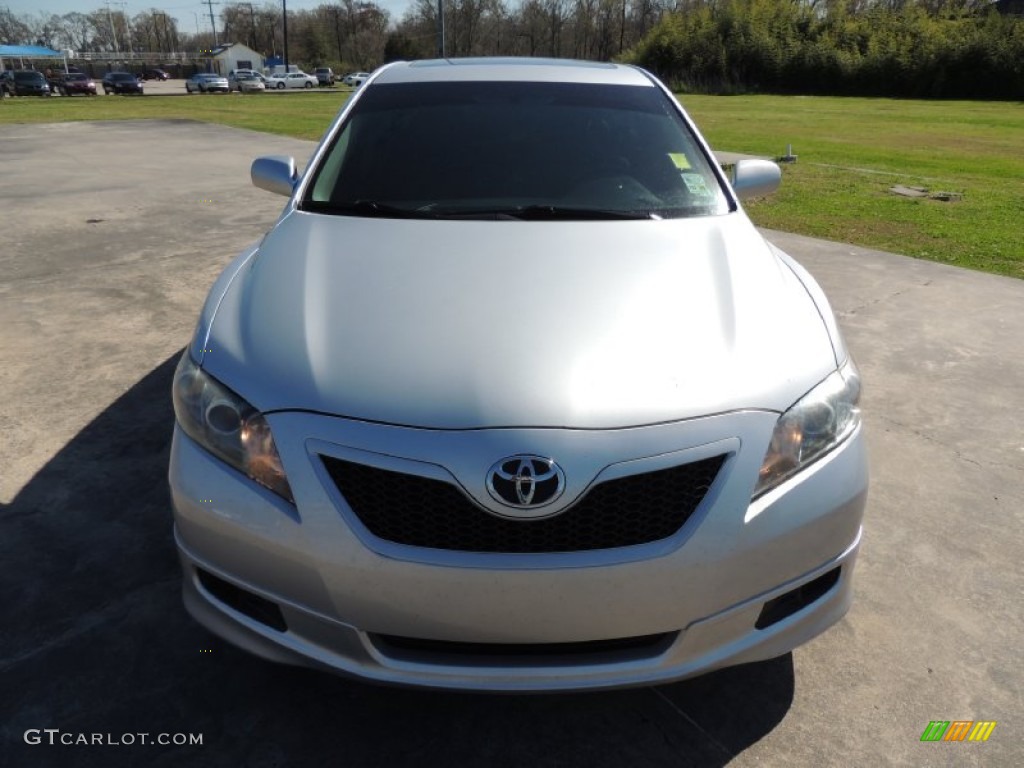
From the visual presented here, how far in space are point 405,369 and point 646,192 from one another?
5.01ft

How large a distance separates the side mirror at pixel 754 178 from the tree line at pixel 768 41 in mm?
46048

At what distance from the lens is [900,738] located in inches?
77.9

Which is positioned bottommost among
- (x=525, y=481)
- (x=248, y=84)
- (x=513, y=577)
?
(x=513, y=577)

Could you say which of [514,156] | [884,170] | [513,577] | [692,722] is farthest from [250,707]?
[884,170]

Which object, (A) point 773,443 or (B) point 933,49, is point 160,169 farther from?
(B) point 933,49

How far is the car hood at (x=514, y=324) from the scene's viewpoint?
173 centimetres

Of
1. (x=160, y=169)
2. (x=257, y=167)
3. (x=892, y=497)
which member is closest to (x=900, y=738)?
(x=892, y=497)

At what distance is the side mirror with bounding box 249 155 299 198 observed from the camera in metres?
3.40

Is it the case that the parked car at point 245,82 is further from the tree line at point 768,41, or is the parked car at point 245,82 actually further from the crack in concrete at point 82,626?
the crack in concrete at point 82,626

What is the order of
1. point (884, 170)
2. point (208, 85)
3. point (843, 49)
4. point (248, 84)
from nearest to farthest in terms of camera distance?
1. point (884, 170)
2. point (843, 49)
3. point (208, 85)
4. point (248, 84)

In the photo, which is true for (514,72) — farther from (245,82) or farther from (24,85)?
(245,82)

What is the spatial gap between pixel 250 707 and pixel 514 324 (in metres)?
1.22

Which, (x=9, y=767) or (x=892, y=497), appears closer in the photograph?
(x=9, y=767)
